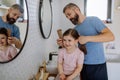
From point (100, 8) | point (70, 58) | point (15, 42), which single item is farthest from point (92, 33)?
point (100, 8)

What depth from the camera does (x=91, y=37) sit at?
1438 mm

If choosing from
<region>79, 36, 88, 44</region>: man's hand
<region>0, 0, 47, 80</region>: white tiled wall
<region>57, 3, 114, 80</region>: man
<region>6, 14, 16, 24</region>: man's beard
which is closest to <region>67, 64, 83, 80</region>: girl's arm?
<region>57, 3, 114, 80</region>: man

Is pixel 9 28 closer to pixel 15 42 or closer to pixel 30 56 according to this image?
pixel 15 42

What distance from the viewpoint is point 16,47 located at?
1.45 meters

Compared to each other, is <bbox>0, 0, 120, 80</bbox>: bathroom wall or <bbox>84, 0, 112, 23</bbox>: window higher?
→ <bbox>84, 0, 112, 23</bbox>: window

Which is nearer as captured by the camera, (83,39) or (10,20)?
(10,20)

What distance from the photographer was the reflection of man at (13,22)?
1267 mm

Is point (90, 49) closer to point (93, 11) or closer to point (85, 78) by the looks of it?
point (85, 78)

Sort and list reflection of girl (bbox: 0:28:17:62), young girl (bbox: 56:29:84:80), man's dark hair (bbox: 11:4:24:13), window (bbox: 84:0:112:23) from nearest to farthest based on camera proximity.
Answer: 1. reflection of girl (bbox: 0:28:17:62)
2. man's dark hair (bbox: 11:4:24:13)
3. young girl (bbox: 56:29:84:80)
4. window (bbox: 84:0:112:23)

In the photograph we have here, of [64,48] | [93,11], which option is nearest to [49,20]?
[64,48]

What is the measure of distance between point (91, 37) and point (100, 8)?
242 centimetres

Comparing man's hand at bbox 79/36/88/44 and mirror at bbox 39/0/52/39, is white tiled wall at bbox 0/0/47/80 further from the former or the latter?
man's hand at bbox 79/36/88/44

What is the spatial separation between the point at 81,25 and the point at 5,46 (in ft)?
2.16

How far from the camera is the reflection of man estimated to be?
4.16 ft
